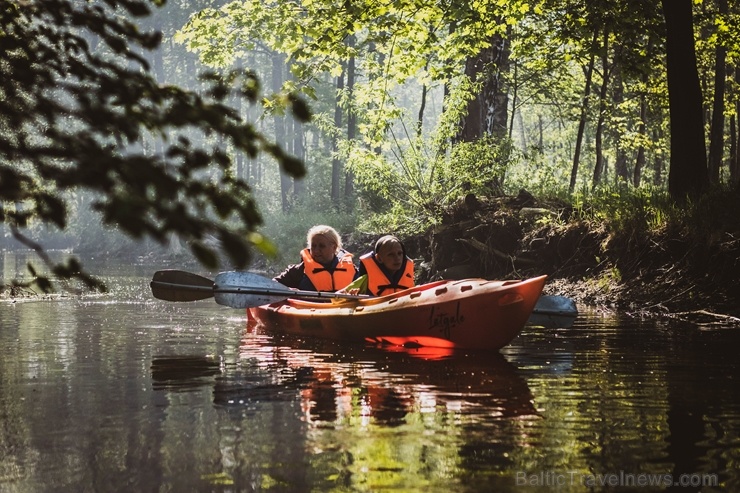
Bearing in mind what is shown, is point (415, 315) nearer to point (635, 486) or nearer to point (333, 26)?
point (635, 486)

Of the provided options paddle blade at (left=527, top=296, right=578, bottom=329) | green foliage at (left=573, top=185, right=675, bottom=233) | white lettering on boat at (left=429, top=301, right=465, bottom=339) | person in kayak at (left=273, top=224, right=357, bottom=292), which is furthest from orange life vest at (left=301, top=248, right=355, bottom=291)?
green foliage at (left=573, top=185, right=675, bottom=233)

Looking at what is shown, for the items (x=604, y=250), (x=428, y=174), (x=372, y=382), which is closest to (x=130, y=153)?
(x=372, y=382)

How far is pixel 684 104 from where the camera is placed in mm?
13250

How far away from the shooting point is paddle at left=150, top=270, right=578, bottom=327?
10453 millimetres

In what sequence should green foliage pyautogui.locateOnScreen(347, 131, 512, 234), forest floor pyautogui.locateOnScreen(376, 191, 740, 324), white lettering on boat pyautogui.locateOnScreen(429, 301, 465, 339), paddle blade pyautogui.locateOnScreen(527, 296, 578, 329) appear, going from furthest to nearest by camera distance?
1. green foliage pyautogui.locateOnScreen(347, 131, 512, 234)
2. forest floor pyautogui.locateOnScreen(376, 191, 740, 324)
3. paddle blade pyautogui.locateOnScreen(527, 296, 578, 329)
4. white lettering on boat pyautogui.locateOnScreen(429, 301, 465, 339)

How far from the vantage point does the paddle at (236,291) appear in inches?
412

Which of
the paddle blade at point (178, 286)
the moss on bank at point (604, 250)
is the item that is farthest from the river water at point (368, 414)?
the moss on bank at point (604, 250)

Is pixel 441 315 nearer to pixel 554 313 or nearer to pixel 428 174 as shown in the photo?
pixel 554 313

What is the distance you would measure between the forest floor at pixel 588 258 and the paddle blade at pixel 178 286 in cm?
562

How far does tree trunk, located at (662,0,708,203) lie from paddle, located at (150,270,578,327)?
432 cm

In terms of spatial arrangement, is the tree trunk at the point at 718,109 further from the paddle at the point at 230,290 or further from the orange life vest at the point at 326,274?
the paddle at the point at 230,290

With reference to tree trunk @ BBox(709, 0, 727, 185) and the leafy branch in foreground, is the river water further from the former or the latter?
tree trunk @ BBox(709, 0, 727, 185)

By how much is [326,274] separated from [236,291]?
1220 mm

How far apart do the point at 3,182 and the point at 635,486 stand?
299cm
